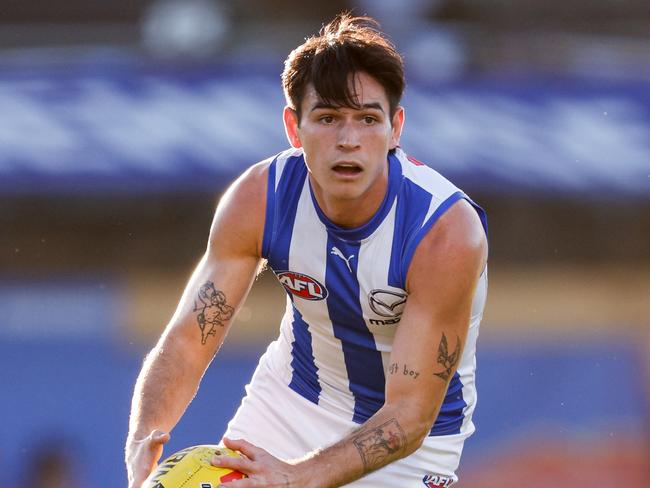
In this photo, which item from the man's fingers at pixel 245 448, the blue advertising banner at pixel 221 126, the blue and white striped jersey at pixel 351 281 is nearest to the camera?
the man's fingers at pixel 245 448

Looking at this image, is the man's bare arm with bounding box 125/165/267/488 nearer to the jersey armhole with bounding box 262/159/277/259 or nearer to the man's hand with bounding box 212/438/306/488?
the jersey armhole with bounding box 262/159/277/259

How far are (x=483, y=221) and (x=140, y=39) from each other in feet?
27.9

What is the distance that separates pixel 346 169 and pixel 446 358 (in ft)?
2.82

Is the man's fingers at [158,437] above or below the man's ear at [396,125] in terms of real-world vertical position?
below

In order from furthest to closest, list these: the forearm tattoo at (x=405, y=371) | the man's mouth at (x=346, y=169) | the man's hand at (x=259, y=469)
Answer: the man's mouth at (x=346, y=169), the forearm tattoo at (x=405, y=371), the man's hand at (x=259, y=469)

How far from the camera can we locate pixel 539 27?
47.6 ft

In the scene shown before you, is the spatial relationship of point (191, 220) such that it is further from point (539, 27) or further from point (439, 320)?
point (439, 320)

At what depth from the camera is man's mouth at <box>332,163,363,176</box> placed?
502 centimetres

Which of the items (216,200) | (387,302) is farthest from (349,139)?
(216,200)

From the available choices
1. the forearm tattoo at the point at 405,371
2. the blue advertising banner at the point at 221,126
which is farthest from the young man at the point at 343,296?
the blue advertising banner at the point at 221,126

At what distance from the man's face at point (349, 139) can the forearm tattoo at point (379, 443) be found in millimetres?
949

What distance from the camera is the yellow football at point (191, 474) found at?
4.50 metres

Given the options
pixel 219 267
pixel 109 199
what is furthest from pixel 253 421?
pixel 109 199

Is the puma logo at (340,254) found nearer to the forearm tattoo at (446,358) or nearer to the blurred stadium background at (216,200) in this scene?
the forearm tattoo at (446,358)
